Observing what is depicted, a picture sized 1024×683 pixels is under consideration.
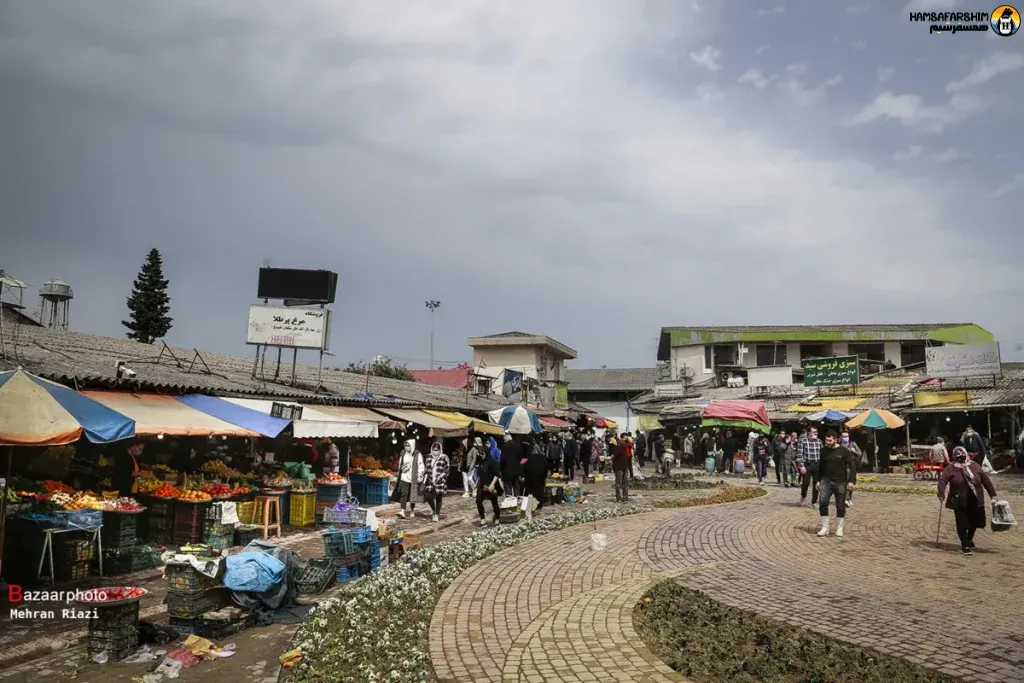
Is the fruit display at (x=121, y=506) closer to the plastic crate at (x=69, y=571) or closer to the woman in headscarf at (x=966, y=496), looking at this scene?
the plastic crate at (x=69, y=571)

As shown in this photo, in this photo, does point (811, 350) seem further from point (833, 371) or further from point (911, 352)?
point (833, 371)

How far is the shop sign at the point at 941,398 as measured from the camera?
89.4 feet

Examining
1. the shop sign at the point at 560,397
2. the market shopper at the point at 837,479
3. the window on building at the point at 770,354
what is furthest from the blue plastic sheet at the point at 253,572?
the window on building at the point at 770,354

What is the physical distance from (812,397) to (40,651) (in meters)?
36.1

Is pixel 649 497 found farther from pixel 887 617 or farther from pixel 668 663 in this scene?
pixel 668 663

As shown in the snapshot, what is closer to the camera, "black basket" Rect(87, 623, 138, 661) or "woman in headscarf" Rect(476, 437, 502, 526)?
"black basket" Rect(87, 623, 138, 661)

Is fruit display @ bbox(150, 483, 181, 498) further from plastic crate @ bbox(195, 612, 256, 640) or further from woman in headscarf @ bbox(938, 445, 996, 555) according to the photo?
woman in headscarf @ bbox(938, 445, 996, 555)

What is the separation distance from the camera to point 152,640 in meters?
6.78

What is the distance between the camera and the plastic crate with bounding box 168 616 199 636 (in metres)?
7.02

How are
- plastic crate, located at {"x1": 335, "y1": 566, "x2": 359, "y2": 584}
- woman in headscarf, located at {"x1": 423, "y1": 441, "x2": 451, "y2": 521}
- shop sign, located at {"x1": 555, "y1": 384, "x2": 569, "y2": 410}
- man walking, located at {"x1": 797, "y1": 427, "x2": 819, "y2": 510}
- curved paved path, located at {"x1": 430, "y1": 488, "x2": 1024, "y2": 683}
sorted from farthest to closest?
shop sign, located at {"x1": 555, "y1": 384, "x2": 569, "y2": 410} < man walking, located at {"x1": 797, "y1": 427, "x2": 819, "y2": 510} < woman in headscarf, located at {"x1": 423, "y1": 441, "x2": 451, "y2": 521} < plastic crate, located at {"x1": 335, "y1": 566, "x2": 359, "y2": 584} < curved paved path, located at {"x1": 430, "y1": 488, "x2": 1024, "y2": 683}

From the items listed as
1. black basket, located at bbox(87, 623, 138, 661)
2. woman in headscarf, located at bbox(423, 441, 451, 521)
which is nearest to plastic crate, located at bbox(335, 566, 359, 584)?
black basket, located at bbox(87, 623, 138, 661)

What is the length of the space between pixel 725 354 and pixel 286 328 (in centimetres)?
3667

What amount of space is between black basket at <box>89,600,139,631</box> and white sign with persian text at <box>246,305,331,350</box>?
13295mm

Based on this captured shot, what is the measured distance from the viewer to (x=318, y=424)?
47.6 ft
